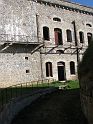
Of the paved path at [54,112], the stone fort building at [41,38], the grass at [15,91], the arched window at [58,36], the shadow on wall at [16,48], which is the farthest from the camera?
the arched window at [58,36]

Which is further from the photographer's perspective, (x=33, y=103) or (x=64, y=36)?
(x=64, y=36)

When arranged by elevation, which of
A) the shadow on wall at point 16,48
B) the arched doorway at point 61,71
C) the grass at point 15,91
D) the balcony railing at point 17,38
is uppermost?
the balcony railing at point 17,38

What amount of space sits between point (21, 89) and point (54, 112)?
550 cm

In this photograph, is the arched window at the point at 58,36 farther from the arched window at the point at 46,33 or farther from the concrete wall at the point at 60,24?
the arched window at the point at 46,33

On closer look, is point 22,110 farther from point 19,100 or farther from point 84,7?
point 84,7

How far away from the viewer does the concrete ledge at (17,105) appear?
16609 millimetres

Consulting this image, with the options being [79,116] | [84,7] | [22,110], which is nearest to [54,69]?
[84,7]

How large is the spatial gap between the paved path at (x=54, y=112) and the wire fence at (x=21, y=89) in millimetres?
1248

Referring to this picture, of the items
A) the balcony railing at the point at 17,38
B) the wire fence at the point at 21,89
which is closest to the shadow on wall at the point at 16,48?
the balcony railing at the point at 17,38

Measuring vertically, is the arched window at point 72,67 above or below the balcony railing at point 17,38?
below

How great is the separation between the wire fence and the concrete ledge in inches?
16.7

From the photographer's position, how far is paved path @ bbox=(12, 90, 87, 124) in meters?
17.7

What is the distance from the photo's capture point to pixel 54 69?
104ft

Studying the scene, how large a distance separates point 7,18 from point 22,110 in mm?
11164
